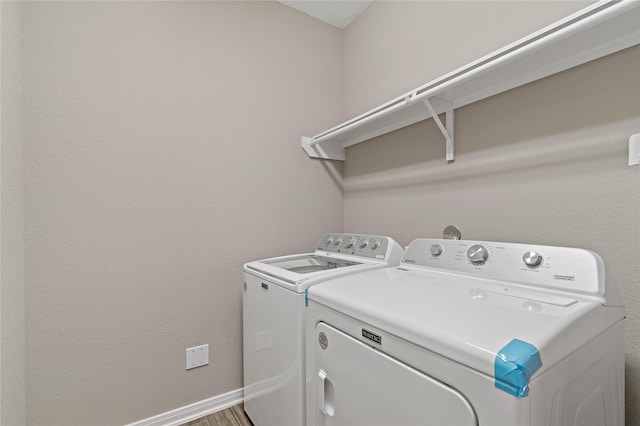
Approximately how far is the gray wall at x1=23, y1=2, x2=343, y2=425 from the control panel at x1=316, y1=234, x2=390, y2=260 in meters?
0.23

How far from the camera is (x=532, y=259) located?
935 mm

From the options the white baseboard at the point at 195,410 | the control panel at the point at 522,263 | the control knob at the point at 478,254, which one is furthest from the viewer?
the white baseboard at the point at 195,410

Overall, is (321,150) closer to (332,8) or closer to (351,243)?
(351,243)

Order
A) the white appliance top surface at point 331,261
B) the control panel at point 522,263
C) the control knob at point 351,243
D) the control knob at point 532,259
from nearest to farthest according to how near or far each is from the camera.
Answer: the control panel at point 522,263 < the control knob at point 532,259 < the white appliance top surface at point 331,261 < the control knob at point 351,243

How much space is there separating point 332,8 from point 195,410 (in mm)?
2738

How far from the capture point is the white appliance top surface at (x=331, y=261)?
1.19 metres

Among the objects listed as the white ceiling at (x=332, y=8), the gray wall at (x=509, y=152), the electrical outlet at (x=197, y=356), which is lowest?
the electrical outlet at (x=197, y=356)

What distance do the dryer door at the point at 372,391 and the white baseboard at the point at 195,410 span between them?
961 mm

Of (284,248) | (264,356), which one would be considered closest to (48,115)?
(284,248)

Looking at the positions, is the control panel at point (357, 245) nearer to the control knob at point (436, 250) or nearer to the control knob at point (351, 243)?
the control knob at point (351, 243)

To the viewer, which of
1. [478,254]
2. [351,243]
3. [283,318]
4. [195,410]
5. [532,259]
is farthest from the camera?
[351,243]

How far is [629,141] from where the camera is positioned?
934 mm

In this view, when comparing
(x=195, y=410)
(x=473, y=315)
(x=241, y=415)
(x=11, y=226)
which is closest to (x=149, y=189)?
(x=11, y=226)

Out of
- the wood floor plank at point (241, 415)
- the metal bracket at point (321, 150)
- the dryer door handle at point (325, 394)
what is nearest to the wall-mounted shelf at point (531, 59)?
the metal bracket at point (321, 150)
